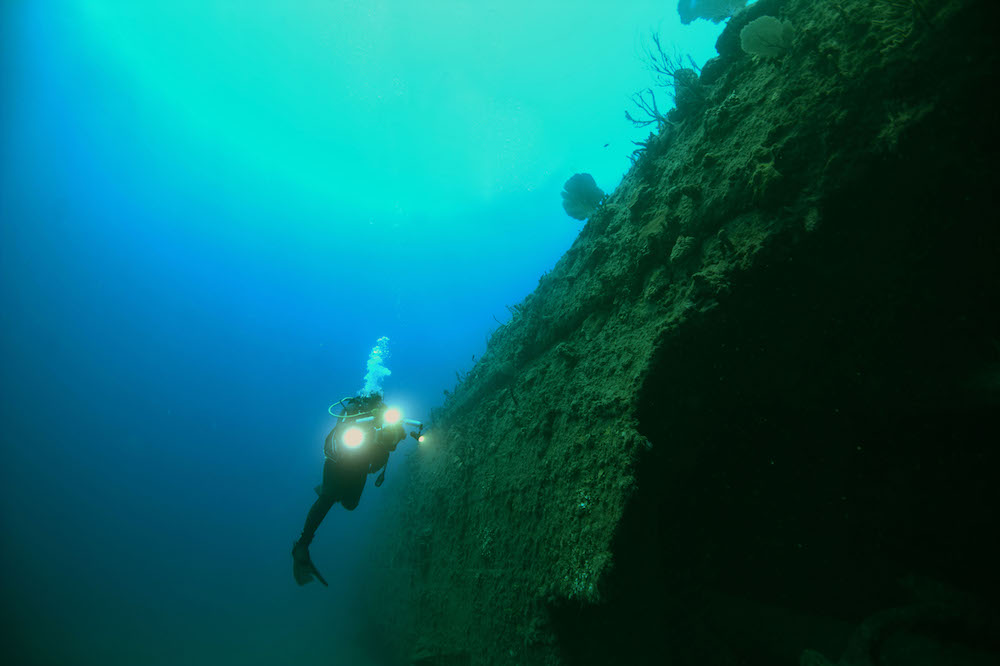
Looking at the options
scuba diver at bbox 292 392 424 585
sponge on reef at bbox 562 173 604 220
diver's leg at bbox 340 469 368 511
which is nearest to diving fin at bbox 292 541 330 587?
scuba diver at bbox 292 392 424 585

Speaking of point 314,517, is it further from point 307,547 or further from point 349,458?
point 349,458

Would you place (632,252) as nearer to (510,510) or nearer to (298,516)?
(510,510)

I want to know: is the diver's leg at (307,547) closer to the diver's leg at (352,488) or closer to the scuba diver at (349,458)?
the scuba diver at (349,458)

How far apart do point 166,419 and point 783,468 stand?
11510 centimetres

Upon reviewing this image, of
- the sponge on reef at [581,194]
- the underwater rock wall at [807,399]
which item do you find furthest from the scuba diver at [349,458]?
the sponge on reef at [581,194]

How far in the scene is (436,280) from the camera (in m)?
108

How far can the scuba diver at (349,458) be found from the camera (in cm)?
588

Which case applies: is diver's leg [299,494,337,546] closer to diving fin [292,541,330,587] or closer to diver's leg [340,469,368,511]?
diving fin [292,541,330,587]

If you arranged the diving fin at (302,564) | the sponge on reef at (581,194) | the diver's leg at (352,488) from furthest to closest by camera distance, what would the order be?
the sponge on reef at (581,194) → the diver's leg at (352,488) → the diving fin at (302,564)

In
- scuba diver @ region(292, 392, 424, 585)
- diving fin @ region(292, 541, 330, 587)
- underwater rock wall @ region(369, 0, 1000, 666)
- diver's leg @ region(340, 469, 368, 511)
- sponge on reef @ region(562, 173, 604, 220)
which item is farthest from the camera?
sponge on reef @ region(562, 173, 604, 220)

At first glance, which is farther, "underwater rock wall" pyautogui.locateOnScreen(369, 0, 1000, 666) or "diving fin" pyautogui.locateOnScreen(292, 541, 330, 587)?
"diving fin" pyautogui.locateOnScreen(292, 541, 330, 587)

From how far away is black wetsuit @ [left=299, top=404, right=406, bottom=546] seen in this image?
235 inches

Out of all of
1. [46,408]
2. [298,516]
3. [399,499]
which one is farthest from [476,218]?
[46,408]

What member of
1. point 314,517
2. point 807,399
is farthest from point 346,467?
point 807,399
